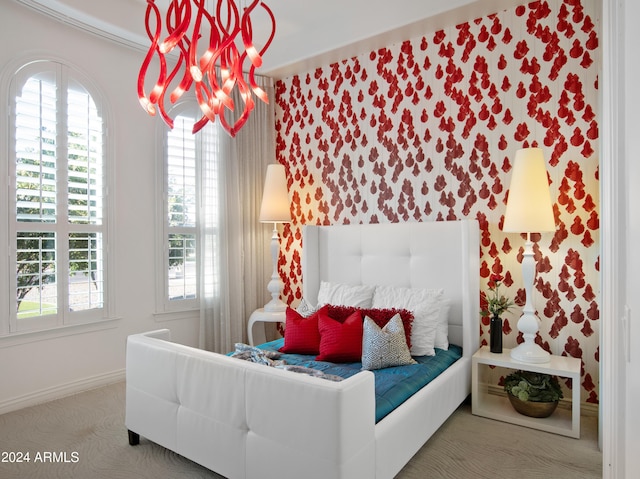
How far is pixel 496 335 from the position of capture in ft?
9.70

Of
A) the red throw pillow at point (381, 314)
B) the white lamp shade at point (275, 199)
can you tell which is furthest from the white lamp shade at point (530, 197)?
the white lamp shade at point (275, 199)

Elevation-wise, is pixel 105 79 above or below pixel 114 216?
above

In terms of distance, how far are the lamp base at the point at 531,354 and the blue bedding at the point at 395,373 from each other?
40cm

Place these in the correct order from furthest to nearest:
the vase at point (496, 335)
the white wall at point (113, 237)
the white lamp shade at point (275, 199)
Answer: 1. the white lamp shade at point (275, 199)
2. the white wall at point (113, 237)
3. the vase at point (496, 335)

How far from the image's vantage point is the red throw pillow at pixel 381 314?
2.84 meters

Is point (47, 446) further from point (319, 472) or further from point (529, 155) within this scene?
point (529, 155)

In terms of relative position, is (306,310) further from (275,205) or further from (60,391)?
(60,391)

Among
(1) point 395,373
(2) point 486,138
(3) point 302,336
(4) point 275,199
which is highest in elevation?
(2) point 486,138

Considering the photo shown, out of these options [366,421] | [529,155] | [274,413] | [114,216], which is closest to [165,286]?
[114,216]

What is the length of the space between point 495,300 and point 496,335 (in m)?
0.24

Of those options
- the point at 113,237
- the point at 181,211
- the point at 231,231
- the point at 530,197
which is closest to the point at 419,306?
the point at 530,197

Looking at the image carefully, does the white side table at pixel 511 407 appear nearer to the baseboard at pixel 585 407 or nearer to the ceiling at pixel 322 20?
the baseboard at pixel 585 407

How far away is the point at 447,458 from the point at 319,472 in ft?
3.22

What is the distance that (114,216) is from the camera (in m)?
3.60
